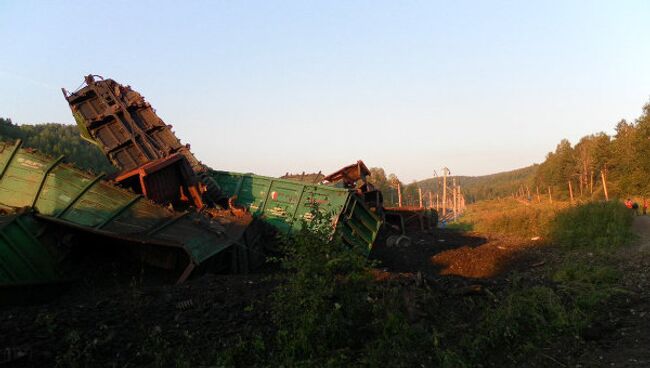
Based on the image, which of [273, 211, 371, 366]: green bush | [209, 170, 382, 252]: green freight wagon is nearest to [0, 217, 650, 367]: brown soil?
[273, 211, 371, 366]: green bush

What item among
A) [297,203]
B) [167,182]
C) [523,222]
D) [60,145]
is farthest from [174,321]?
[60,145]

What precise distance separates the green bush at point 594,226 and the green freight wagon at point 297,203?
6.53m

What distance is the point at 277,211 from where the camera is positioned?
38.8 feet

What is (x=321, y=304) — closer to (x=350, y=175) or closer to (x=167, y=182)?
(x=167, y=182)

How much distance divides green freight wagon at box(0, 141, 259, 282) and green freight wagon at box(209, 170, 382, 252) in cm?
290

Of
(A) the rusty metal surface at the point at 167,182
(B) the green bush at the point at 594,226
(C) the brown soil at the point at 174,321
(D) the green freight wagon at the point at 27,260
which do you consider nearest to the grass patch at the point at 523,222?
(B) the green bush at the point at 594,226

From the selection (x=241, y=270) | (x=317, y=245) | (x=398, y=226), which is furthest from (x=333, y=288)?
(x=398, y=226)

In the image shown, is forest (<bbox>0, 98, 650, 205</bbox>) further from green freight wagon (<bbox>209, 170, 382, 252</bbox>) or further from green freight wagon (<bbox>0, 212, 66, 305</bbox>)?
green freight wagon (<bbox>0, 212, 66, 305</bbox>)

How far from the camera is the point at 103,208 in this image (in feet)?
26.8

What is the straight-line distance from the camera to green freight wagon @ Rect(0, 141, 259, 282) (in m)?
7.95

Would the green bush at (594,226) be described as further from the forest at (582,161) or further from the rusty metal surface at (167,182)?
the forest at (582,161)

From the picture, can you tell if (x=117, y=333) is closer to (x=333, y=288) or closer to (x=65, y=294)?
(x=333, y=288)

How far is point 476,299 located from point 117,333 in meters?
4.46

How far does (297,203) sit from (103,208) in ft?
15.1
